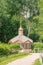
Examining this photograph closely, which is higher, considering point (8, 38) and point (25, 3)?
point (25, 3)

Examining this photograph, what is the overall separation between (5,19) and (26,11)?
21063 millimetres

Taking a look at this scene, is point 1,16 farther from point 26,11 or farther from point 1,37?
point 26,11

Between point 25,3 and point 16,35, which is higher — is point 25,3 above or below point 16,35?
above

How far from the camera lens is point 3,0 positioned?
78188 millimetres

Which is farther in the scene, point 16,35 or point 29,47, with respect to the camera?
point 16,35

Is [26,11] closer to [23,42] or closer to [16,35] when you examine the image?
[16,35]

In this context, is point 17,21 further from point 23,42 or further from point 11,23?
point 23,42

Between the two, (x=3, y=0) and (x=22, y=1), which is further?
(x=22, y=1)

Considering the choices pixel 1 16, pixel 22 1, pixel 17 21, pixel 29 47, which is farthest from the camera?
pixel 22 1

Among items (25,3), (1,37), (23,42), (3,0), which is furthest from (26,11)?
(23,42)

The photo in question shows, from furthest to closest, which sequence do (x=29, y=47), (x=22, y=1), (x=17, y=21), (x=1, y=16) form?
(x=22, y=1) → (x=17, y=21) → (x=1, y=16) → (x=29, y=47)

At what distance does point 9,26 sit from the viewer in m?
71.5

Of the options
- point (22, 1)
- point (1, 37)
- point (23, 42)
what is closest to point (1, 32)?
point (1, 37)

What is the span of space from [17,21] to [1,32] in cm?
522
